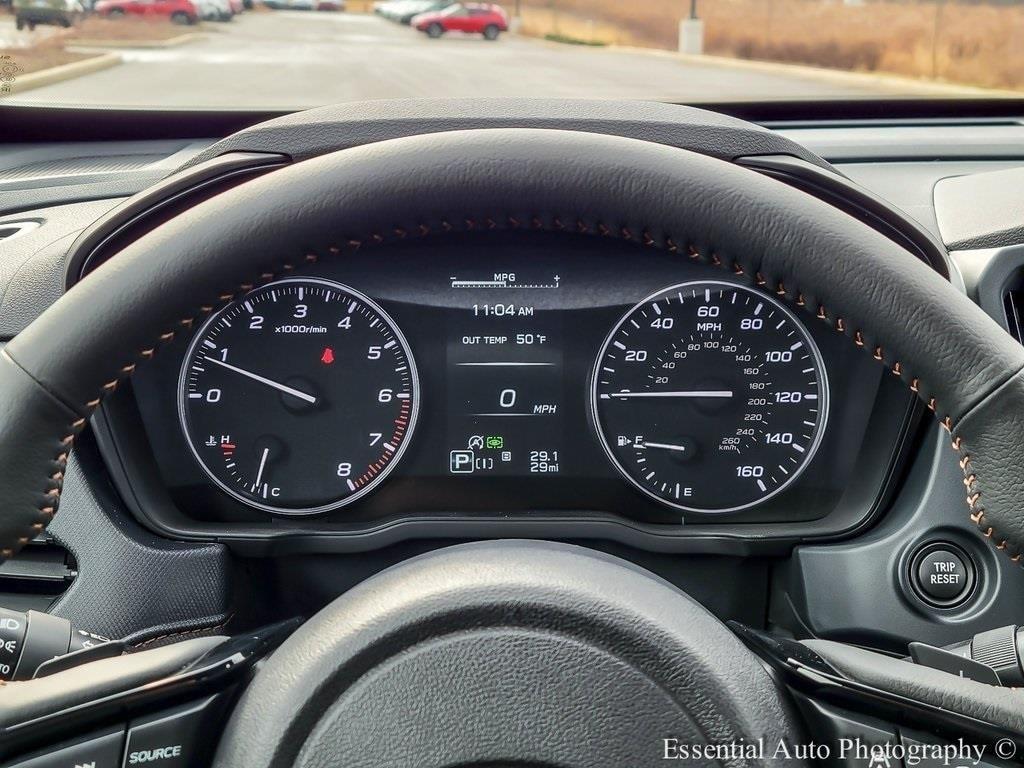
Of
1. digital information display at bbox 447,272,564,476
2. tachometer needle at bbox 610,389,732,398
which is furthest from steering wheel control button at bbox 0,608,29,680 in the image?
tachometer needle at bbox 610,389,732,398

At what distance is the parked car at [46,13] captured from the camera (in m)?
2.64

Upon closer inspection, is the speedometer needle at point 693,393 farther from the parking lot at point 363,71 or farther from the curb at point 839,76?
the curb at point 839,76

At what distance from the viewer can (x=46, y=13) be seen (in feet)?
8.75

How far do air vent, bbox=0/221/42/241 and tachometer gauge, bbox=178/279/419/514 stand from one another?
0.46m

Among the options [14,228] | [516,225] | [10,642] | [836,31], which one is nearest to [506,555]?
[516,225]

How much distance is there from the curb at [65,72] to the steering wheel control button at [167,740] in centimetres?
194

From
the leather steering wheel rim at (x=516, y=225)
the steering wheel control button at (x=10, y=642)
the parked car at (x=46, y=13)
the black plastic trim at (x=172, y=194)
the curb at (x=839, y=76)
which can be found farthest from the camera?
the curb at (x=839, y=76)

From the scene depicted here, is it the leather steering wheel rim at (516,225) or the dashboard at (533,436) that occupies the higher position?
the leather steering wheel rim at (516,225)

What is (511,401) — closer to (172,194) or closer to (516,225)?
(172,194)

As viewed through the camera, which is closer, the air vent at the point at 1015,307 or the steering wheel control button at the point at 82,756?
the steering wheel control button at the point at 82,756

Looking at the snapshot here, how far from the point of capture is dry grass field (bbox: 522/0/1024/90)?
299 centimetres

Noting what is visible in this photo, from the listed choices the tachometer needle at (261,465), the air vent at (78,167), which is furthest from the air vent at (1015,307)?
the air vent at (78,167)

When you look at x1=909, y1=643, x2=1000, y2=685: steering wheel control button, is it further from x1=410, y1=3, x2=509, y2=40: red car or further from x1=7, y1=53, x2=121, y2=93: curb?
x1=7, y1=53, x2=121, y2=93: curb

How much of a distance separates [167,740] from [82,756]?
9 cm
